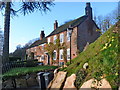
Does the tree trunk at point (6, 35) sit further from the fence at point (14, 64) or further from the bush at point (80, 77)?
the bush at point (80, 77)

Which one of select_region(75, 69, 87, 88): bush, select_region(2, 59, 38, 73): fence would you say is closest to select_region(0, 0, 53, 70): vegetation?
select_region(2, 59, 38, 73): fence

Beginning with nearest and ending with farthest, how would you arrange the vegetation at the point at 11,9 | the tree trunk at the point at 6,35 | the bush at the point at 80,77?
the bush at the point at 80,77 → the vegetation at the point at 11,9 → the tree trunk at the point at 6,35

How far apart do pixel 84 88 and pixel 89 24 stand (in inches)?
553

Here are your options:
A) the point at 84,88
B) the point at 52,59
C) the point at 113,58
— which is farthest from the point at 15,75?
the point at 52,59

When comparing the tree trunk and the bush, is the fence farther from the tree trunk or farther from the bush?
the bush

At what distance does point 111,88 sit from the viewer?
201 centimetres

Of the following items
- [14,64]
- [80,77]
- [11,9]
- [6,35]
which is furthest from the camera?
[14,64]

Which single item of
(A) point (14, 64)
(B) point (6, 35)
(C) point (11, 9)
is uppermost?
(C) point (11, 9)

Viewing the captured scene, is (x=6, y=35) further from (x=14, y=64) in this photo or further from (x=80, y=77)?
(x=80, y=77)

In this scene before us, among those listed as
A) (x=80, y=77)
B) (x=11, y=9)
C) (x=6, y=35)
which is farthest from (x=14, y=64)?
(x=80, y=77)

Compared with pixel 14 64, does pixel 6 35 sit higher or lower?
higher

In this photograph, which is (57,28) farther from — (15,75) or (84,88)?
(84,88)

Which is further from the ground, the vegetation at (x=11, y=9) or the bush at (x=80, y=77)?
the vegetation at (x=11, y=9)

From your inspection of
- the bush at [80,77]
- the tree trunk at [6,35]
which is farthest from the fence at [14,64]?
the bush at [80,77]
